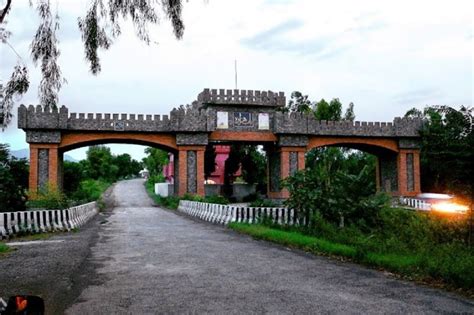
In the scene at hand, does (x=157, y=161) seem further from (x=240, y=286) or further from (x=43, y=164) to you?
(x=240, y=286)

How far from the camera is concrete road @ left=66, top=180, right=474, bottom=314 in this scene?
17.5ft

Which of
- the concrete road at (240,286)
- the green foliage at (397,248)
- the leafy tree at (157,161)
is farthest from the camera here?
the leafy tree at (157,161)

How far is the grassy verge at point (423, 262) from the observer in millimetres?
6672

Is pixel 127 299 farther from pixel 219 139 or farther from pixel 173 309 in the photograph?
pixel 219 139

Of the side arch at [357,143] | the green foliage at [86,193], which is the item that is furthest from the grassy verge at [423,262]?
the side arch at [357,143]

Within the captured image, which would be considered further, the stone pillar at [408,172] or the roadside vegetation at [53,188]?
the stone pillar at [408,172]

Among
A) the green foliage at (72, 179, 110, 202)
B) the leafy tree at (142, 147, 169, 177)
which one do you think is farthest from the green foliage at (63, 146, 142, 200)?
the leafy tree at (142, 147, 169, 177)

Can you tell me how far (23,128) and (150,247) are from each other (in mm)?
23343

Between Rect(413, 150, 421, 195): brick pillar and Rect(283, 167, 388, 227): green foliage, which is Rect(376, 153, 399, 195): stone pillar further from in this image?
Rect(283, 167, 388, 227): green foliage

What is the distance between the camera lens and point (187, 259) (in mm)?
8969

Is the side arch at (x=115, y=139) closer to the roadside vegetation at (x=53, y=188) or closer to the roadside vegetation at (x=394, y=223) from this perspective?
the roadside vegetation at (x=53, y=188)

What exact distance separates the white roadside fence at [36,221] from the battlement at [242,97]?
1783 cm

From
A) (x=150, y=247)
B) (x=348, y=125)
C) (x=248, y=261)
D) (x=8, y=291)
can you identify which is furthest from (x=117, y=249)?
(x=348, y=125)

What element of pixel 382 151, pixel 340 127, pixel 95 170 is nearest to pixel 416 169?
pixel 382 151
